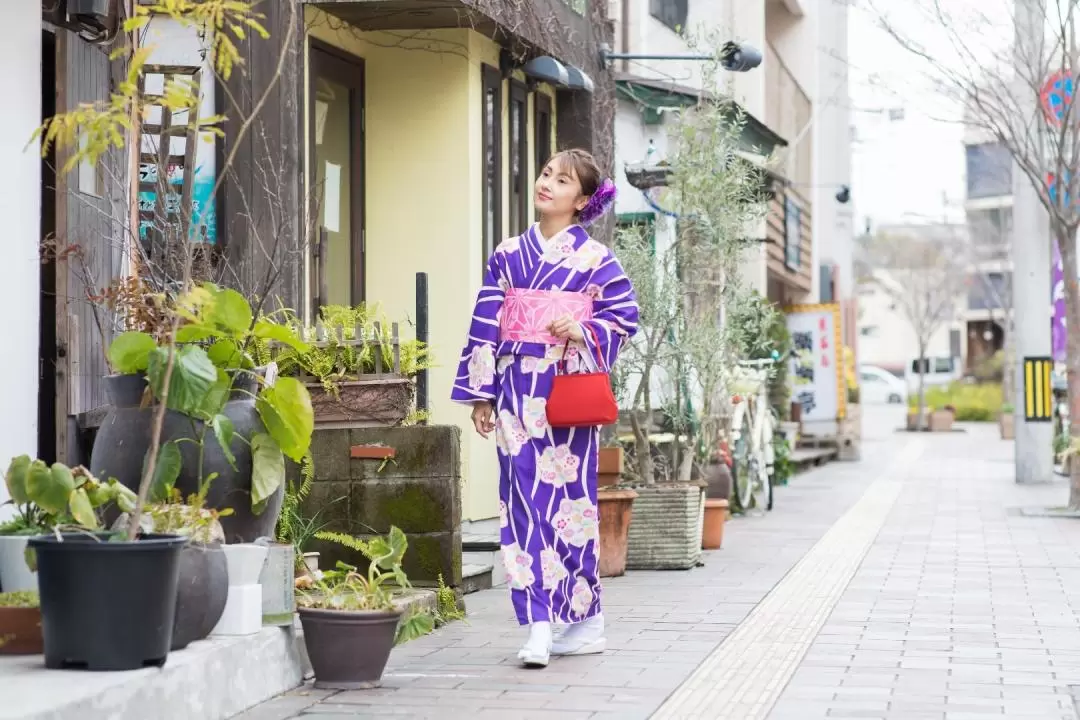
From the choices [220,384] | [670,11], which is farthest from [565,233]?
[670,11]

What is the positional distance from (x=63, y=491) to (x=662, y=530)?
538 cm

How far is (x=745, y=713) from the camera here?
5.37 meters

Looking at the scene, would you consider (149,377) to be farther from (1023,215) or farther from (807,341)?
(807,341)

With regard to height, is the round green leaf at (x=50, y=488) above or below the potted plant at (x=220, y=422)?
below

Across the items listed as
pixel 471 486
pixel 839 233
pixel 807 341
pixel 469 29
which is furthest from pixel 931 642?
pixel 839 233

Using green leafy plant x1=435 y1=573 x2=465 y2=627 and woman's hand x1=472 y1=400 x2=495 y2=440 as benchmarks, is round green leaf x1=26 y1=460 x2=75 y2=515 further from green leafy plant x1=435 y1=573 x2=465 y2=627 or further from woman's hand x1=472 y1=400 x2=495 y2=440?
green leafy plant x1=435 y1=573 x2=465 y2=627

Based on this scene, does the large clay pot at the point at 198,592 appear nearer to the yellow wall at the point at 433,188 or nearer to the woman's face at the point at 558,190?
the woman's face at the point at 558,190

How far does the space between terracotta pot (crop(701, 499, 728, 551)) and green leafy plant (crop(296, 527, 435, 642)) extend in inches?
166

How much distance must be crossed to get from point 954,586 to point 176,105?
18.9 feet

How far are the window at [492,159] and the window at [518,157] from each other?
14.2 inches

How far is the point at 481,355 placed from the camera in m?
6.47

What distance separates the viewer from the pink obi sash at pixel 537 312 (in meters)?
6.45

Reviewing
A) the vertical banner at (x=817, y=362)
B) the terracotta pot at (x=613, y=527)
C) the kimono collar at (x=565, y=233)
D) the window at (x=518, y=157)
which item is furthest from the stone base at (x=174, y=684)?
the vertical banner at (x=817, y=362)

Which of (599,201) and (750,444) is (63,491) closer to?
(599,201)
